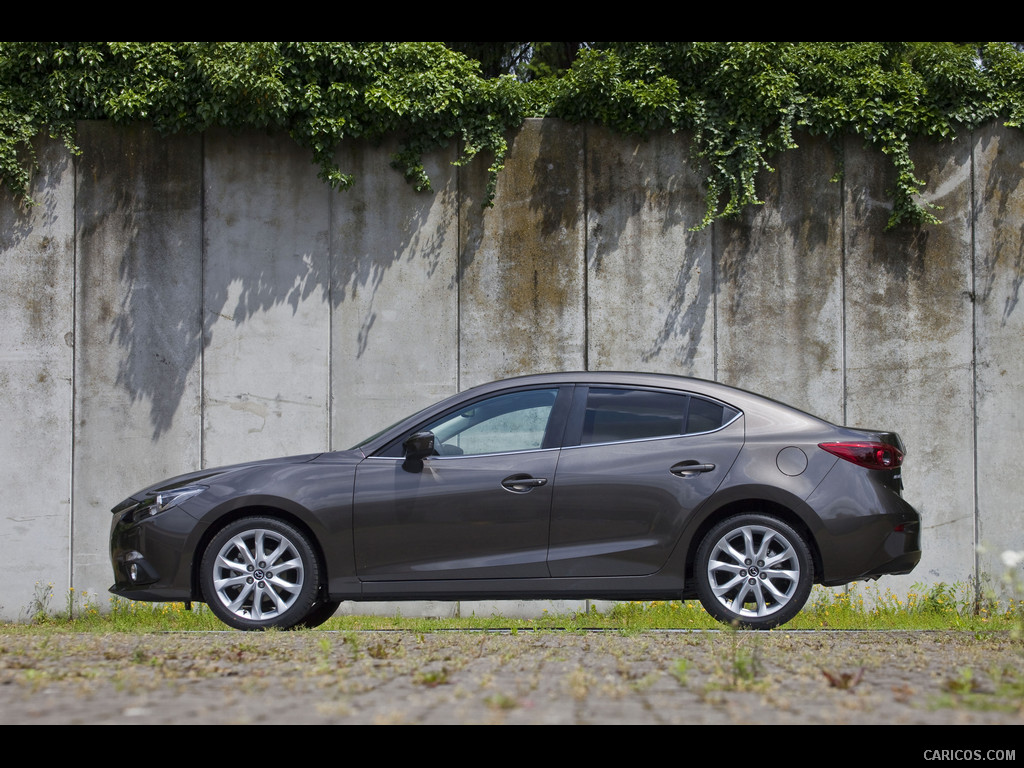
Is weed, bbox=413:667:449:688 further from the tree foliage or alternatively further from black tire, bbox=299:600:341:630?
the tree foliage

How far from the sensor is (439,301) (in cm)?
965

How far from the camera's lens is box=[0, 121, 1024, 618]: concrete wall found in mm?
9500

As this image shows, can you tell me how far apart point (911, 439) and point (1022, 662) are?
523cm

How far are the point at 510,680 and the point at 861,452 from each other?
305 cm

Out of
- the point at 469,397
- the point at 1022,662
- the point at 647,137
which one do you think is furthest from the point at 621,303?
the point at 1022,662

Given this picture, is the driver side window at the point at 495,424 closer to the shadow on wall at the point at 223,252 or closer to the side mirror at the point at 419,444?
the side mirror at the point at 419,444

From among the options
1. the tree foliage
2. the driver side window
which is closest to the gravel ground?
the driver side window

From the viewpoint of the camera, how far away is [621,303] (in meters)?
9.60

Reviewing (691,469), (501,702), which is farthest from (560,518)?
(501,702)

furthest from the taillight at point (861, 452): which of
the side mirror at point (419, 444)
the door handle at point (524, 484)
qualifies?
the side mirror at point (419, 444)

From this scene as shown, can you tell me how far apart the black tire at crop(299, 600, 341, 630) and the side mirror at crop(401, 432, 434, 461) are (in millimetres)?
1056

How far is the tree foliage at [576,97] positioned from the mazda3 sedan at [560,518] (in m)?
3.97

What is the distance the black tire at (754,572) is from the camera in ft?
19.5

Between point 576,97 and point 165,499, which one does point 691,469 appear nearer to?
point 165,499
